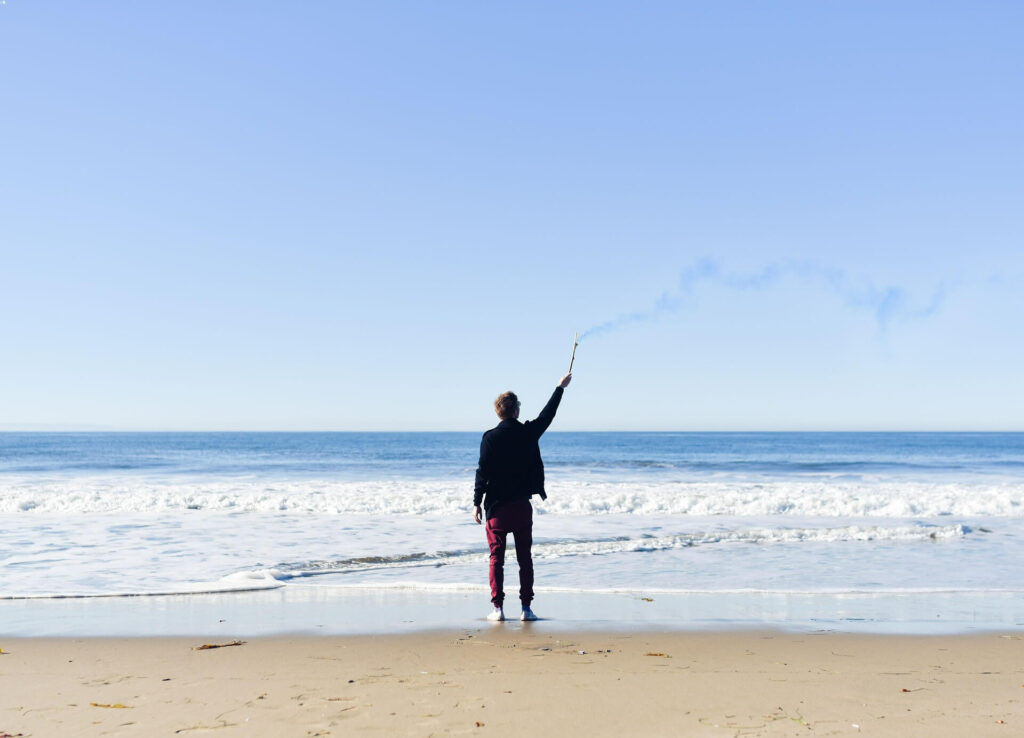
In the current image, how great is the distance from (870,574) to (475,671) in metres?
6.17

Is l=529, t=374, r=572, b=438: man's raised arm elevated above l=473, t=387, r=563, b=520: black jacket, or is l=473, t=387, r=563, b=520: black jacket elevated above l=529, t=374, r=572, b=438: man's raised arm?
l=529, t=374, r=572, b=438: man's raised arm

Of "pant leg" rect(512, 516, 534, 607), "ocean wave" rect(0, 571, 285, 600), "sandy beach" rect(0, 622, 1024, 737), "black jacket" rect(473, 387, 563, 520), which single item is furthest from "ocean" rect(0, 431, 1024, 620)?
"sandy beach" rect(0, 622, 1024, 737)

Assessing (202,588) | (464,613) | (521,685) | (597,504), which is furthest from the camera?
(597,504)

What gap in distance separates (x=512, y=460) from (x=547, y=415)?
0.47 metres

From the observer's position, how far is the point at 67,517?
14.5 meters

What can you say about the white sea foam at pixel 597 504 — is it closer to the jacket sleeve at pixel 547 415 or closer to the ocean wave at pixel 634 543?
the ocean wave at pixel 634 543

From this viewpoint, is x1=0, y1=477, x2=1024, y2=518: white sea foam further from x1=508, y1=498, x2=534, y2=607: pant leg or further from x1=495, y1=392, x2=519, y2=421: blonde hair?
x1=495, y1=392, x2=519, y2=421: blonde hair

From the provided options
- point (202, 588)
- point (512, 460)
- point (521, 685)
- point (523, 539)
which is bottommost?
point (202, 588)

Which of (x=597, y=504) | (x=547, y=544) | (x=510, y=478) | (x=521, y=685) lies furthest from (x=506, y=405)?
(x=597, y=504)

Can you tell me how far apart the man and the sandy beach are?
639mm

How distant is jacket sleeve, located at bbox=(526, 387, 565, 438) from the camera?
6.31m

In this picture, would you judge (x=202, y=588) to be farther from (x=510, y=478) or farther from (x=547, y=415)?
(x=547, y=415)

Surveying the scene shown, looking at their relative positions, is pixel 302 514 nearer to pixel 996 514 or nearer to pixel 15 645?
pixel 15 645

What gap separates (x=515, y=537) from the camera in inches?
253
